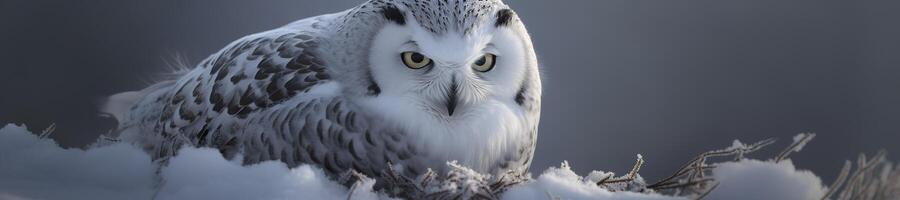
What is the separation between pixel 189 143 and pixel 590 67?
4.09 ft

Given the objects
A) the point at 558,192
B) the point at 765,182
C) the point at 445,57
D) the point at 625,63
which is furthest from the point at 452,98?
the point at 625,63

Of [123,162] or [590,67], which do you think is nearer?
[123,162]

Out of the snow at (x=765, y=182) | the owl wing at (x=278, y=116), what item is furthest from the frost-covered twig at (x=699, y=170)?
the owl wing at (x=278, y=116)

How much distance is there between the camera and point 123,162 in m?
0.68

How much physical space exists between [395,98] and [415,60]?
51 millimetres

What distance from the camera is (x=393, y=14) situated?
2.41ft

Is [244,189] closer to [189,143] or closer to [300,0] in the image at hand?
[189,143]

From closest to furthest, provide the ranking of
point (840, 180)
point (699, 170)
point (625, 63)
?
point (840, 180) < point (699, 170) < point (625, 63)

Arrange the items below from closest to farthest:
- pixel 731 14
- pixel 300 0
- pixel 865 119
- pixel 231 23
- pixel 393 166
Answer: pixel 393 166, pixel 865 119, pixel 231 23, pixel 300 0, pixel 731 14

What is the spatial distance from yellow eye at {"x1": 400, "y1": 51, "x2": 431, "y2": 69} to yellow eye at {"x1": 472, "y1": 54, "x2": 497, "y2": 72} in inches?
2.1

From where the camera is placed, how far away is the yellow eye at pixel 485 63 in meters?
Answer: 0.75

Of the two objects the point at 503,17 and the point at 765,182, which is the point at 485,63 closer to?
the point at 503,17

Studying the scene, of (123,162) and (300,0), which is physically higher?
(300,0)

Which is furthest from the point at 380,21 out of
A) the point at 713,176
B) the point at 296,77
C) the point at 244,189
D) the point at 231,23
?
the point at 231,23
